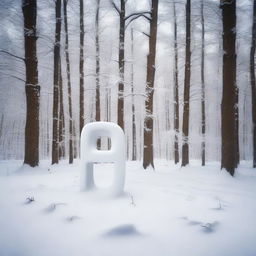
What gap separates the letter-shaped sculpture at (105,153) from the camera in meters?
3.18

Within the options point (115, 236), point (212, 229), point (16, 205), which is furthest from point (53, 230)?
point (212, 229)

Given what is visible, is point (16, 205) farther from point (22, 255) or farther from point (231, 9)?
point (231, 9)

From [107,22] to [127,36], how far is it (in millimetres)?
4361

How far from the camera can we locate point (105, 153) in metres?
3.18

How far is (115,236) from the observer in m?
2.07

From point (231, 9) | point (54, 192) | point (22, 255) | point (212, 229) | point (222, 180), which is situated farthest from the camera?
point (231, 9)

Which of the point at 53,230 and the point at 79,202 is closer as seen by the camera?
the point at 53,230

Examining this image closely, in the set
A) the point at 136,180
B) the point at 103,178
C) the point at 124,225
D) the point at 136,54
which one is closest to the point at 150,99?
the point at 136,180

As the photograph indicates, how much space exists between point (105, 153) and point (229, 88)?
4936 millimetres

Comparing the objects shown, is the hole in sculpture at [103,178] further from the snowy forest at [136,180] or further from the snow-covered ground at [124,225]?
the snow-covered ground at [124,225]

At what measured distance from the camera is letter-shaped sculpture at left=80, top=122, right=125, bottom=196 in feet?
10.4

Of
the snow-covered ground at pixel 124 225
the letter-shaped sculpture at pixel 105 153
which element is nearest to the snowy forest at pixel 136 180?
the snow-covered ground at pixel 124 225

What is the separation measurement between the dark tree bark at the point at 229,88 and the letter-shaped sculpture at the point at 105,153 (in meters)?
4.29

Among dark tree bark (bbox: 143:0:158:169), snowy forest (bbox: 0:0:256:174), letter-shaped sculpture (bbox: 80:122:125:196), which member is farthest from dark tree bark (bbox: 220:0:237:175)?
letter-shaped sculpture (bbox: 80:122:125:196)
